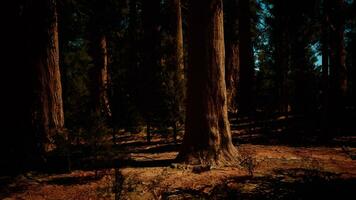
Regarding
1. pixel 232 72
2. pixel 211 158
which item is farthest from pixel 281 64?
pixel 211 158

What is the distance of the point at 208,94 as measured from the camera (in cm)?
691

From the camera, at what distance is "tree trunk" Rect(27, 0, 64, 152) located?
284 inches

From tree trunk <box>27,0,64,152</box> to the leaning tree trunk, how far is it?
334 cm

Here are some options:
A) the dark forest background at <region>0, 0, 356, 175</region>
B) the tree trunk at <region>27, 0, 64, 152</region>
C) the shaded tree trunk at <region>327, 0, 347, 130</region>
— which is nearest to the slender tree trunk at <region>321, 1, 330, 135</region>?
the dark forest background at <region>0, 0, 356, 175</region>

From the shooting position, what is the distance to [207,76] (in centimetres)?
692

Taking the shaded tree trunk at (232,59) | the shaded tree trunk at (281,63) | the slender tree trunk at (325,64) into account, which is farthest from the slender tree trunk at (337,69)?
the shaded tree trunk at (232,59)

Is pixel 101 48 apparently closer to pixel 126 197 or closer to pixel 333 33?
pixel 333 33

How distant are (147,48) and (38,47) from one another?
12.2 feet

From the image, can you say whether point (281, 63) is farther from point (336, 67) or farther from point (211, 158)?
point (211, 158)

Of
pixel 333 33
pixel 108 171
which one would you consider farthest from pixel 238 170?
pixel 333 33

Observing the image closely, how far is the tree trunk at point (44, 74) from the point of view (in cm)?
722

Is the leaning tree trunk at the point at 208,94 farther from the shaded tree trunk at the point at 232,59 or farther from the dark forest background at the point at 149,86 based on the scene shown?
the shaded tree trunk at the point at 232,59

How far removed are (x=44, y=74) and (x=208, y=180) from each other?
471 cm

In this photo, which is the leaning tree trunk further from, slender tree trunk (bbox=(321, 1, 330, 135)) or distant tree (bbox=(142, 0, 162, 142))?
slender tree trunk (bbox=(321, 1, 330, 135))
